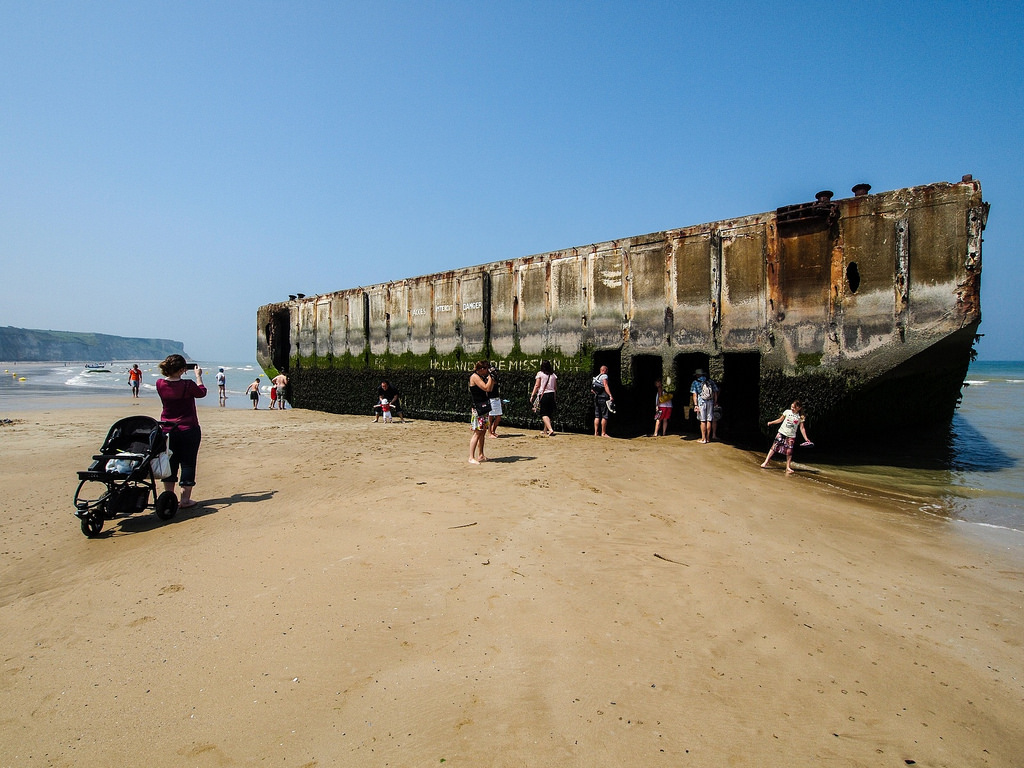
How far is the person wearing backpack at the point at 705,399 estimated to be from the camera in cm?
1004

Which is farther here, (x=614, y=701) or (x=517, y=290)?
(x=517, y=290)

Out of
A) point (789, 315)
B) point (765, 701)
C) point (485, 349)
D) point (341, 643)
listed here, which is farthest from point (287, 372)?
point (765, 701)

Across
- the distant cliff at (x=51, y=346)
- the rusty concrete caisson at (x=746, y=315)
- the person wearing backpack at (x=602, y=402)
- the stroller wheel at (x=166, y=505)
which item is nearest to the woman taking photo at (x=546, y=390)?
the rusty concrete caisson at (x=746, y=315)

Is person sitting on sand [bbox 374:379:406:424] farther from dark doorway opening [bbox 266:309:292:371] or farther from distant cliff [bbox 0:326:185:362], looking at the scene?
distant cliff [bbox 0:326:185:362]

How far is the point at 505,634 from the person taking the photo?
121 inches

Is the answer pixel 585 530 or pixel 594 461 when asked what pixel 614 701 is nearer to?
pixel 585 530

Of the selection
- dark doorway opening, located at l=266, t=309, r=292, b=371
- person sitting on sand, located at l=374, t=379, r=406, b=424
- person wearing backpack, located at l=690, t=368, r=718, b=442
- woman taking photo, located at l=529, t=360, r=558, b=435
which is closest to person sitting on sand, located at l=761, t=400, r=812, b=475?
person wearing backpack, located at l=690, t=368, r=718, b=442

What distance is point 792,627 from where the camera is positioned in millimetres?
3318

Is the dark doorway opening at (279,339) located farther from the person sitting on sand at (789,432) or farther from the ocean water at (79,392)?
the person sitting on sand at (789,432)

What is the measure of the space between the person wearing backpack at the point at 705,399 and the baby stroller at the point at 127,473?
8.76 meters

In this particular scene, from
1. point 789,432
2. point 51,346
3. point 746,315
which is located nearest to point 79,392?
point 746,315

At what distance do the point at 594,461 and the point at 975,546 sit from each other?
14.9ft

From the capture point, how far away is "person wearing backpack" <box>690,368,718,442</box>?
10.0 meters

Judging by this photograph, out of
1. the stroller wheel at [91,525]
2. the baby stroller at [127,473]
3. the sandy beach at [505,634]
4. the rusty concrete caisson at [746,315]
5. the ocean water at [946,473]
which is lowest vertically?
the ocean water at [946,473]
